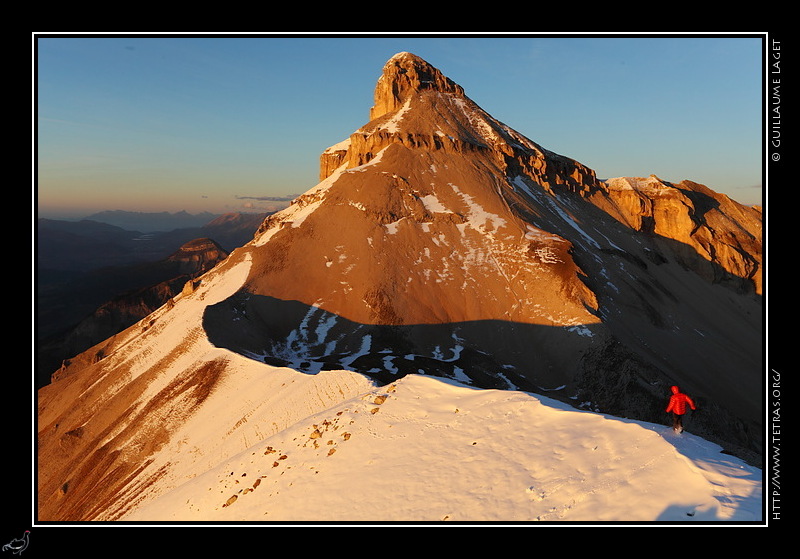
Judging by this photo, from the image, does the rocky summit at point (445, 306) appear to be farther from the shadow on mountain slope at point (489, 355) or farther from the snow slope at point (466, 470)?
the snow slope at point (466, 470)

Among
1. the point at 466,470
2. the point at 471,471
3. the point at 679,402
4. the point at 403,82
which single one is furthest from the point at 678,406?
the point at 403,82

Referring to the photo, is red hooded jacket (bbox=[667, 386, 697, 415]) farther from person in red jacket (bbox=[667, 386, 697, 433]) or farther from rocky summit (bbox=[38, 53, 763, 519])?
rocky summit (bbox=[38, 53, 763, 519])

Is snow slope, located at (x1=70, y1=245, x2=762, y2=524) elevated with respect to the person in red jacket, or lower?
lower

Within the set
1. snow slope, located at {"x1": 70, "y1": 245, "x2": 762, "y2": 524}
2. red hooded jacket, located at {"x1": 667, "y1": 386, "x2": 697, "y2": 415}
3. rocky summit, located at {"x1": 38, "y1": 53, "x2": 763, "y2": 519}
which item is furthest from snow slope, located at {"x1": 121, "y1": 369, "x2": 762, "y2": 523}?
rocky summit, located at {"x1": 38, "y1": 53, "x2": 763, "y2": 519}

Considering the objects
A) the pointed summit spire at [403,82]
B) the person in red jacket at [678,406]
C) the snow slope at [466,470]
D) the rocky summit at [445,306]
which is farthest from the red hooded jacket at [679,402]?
the pointed summit spire at [403,82]

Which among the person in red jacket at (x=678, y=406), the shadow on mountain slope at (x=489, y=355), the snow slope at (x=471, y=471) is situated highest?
the person in red jacket at (x=678, y=406)

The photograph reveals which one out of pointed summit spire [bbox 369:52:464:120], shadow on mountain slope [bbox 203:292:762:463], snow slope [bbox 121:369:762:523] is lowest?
shadow on mountain slope [bbox 203:292:762:463]

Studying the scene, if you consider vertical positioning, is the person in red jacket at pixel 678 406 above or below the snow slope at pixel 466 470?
above
